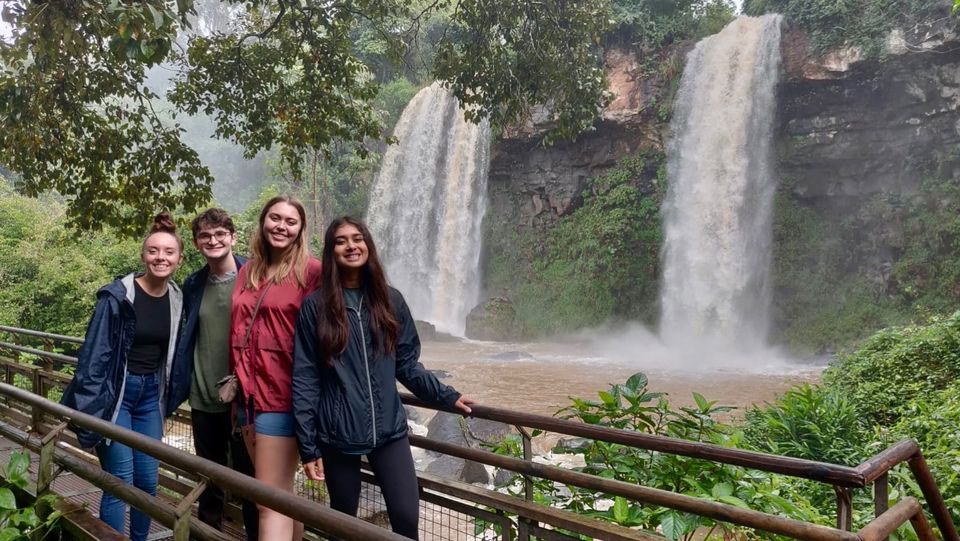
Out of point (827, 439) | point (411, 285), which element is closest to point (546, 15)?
point (827, 439)

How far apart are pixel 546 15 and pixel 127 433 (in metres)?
5.31

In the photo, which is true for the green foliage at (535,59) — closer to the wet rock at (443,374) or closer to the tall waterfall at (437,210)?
the wet rock at (443,374)

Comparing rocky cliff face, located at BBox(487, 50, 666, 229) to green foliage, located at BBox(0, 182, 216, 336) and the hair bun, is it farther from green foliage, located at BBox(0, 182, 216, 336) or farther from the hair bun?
the hair bun

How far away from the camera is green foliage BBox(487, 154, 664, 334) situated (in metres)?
20.7

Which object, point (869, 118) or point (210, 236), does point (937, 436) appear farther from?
point (869, 118)

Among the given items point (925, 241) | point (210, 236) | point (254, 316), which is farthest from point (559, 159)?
point (254, 316)

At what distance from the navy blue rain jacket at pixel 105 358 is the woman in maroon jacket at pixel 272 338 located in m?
0.57

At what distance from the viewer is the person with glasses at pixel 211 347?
2520 mm

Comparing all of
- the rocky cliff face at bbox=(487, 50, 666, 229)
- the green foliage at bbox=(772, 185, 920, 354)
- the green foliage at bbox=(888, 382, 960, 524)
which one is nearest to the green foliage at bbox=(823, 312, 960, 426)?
the green foliage at bbox=(888, 382, 960, 524)

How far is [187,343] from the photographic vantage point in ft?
8.32

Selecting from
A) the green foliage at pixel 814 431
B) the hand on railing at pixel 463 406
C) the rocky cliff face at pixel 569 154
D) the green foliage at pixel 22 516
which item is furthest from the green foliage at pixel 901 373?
the rocky cliff face at pixel 569 154

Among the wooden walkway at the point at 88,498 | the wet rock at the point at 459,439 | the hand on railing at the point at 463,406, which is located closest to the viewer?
the hand on railing at the point at 463,406

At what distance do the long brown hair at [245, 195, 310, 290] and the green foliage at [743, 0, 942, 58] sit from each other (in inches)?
696

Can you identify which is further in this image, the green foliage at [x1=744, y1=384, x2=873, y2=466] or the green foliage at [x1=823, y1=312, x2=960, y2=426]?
the green foliage at [x1=823, y1=312, x2=960, y2=426]
